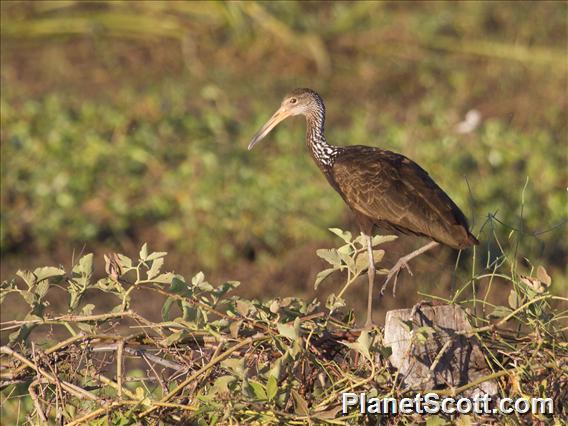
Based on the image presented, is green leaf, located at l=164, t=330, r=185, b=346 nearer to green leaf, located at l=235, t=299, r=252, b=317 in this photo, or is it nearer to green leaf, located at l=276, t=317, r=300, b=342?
green leaf, located at l=235, t=299, r=252, b=317

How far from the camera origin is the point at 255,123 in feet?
32.6

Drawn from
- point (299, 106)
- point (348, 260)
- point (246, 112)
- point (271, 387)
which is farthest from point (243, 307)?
point (246, 112)

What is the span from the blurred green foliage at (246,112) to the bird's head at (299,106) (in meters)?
1.39

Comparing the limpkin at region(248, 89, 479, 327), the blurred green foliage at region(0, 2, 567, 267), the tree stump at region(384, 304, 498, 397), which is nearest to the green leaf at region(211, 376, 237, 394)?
the tree stump at region(384, 304, 498, 397)

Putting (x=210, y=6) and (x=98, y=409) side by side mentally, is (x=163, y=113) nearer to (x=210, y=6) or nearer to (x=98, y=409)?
(x=210, y=6)

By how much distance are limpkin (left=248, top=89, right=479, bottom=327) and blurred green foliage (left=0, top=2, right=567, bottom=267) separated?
148 cm

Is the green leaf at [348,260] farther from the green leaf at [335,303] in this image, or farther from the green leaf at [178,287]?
the green leaf at [178,287]

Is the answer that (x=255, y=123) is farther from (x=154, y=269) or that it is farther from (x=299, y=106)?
(x=154, y=269)

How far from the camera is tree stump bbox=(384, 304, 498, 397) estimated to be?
143 inches

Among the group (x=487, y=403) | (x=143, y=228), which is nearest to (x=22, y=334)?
(x=487, y=403)

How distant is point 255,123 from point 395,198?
16.2ft

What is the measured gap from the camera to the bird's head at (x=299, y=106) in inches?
240

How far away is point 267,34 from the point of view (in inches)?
486

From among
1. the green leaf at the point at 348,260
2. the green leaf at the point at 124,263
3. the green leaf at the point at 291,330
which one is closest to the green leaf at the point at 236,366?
the green leaf at the point at 291,330
